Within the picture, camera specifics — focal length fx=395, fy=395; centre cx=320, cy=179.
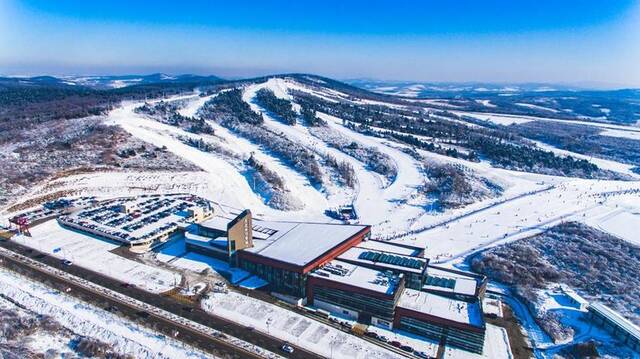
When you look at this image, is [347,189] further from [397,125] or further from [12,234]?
[397,125]

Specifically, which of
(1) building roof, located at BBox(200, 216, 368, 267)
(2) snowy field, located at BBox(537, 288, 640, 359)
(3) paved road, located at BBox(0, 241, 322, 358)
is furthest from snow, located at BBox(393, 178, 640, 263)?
(3) paved road, located at BBox(0, 241, 322, 358)

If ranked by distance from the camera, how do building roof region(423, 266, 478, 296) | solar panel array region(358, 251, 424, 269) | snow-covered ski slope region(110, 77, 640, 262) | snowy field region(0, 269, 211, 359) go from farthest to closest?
snow-covered ski slope region(110, 77, 640, 262) < solar panel array region(358, 251, 424, 269) < building roof region(423, 266, 478, 296) < snowy field region(0, 269, 211, 359)

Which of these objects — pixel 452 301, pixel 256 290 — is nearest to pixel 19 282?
pixel 256 290

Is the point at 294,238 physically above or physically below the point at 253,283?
above

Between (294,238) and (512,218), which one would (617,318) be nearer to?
(512,218)

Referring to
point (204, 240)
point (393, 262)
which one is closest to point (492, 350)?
point (393, 262)

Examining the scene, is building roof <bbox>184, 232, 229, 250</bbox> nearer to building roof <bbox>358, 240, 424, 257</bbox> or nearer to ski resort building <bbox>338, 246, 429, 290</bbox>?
ski resort building <bbox>338, 246, 429, 290</bbox>
